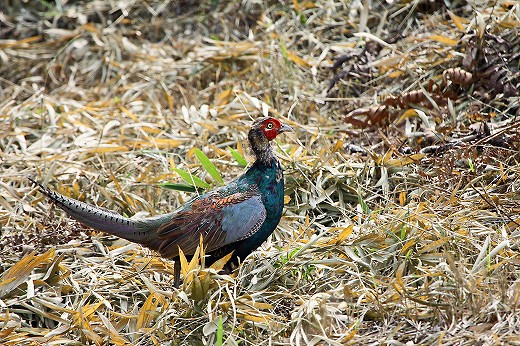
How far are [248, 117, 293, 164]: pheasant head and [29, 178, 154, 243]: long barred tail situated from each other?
755 mm

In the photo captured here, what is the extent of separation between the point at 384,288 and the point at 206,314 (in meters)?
0.87

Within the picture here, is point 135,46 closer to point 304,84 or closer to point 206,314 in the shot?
point 304,84

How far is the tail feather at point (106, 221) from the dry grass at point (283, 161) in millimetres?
258

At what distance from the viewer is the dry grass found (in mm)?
A: 3662

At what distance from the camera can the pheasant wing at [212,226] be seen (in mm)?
4066

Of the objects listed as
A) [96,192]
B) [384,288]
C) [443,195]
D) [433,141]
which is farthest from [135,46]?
[384,288]

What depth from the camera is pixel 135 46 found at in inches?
292

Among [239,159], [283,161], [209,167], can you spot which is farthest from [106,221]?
[283,161]

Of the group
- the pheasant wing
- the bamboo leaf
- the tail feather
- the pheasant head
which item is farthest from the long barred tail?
the pheasant head

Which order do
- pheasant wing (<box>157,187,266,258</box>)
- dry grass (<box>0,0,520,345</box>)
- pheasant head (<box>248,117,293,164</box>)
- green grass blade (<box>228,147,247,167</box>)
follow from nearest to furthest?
dry grass (<box>0,0,520,345</box>), pheasant wing (<box>157,187,266,258</box>), pheasant head (<box>248,117,293,164</box>), green grass blade (<box>228,147,247,167</box>)

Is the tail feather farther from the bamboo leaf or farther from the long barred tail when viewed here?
the bamboo leaf

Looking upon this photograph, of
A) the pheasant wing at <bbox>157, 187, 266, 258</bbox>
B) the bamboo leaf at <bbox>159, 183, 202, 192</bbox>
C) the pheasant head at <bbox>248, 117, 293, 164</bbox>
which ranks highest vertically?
the pheasant head at <bbox>248, 117, 293, 164</bbox>

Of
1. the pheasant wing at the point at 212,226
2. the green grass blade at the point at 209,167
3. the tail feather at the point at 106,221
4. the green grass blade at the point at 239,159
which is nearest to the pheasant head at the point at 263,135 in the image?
the pheasant wing at the point at 212,226

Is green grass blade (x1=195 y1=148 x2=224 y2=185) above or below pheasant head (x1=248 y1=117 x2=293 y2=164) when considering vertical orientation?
below
